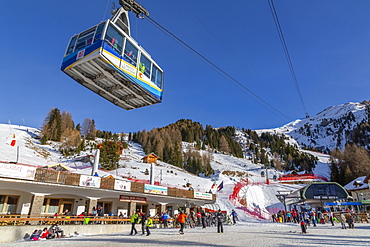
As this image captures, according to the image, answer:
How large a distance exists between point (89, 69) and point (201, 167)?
6496cm

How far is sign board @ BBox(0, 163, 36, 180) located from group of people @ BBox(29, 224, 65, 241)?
4171mm

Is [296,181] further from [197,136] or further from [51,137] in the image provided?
[197,136]

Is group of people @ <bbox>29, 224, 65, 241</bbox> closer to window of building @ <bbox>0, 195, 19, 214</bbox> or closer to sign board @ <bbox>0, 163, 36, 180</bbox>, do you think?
sign board @ <bbox>0, 163, 36, 180</bbox>

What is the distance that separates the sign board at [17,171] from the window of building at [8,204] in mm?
2686

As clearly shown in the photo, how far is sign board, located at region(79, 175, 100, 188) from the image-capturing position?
18.5 meters

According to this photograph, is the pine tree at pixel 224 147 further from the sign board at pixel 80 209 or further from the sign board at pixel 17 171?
the sign board at pixel 17 171

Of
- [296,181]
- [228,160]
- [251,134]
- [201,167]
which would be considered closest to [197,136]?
[228,160]

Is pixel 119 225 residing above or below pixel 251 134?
below

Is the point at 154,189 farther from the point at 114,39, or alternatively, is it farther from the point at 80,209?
the point at 114,39

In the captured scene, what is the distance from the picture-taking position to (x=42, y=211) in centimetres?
1805

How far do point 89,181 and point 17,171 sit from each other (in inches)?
200

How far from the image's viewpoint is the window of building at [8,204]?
53.7ft

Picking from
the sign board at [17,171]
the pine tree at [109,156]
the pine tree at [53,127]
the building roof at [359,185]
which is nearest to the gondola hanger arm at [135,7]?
the sign board at [17,171]

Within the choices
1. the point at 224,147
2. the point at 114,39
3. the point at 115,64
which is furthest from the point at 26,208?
the point at 224,147
